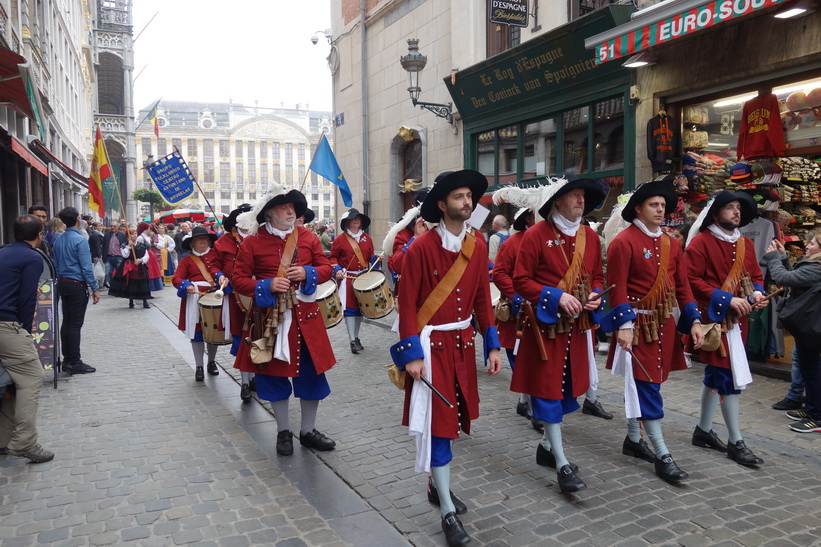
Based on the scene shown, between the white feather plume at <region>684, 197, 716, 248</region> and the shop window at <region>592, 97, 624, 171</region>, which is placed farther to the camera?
the shop window at <region>592, 97, 624, 171</region>

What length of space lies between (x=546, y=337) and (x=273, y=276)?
7.22 ft

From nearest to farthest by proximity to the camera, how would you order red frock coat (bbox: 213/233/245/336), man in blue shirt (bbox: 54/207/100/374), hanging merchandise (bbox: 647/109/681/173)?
red frock coat (bbox: 213/233/245/336)
man in blue shirt (bbox: 54/207/100/374)
hanging merchandise (bbox: 647/109/681/173)

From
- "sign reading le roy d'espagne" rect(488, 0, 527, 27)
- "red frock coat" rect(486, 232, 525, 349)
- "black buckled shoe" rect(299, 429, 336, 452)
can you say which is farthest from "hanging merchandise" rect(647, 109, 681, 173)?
"black buckled shoe" rect(299, 429, 336, 452)

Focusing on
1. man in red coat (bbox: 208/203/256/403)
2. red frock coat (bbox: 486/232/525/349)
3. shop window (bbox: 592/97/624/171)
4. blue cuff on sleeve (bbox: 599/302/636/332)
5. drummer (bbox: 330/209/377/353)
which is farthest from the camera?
shop window (bbox: 592/97/624/171)

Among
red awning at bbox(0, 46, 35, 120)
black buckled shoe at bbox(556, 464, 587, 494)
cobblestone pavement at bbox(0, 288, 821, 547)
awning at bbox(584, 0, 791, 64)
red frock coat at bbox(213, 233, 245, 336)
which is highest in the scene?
awning at bbox(584, 0, 791, 64)

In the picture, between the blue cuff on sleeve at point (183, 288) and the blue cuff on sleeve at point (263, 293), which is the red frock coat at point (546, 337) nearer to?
the blue cuff on sleeve at point (263, 293)

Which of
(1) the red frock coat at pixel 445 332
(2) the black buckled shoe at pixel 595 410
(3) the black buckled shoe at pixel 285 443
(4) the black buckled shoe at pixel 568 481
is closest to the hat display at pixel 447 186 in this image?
(1) the red frock coat at pixel 445 332

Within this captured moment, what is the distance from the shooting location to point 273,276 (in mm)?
4828

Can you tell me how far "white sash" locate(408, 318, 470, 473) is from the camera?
3.47m

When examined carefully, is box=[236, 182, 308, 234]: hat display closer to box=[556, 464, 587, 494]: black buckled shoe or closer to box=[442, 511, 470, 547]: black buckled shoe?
box=[442, 511, 470, 547]: black buckled shoe

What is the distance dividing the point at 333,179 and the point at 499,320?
7.10m

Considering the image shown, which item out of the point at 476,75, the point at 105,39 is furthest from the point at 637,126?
the point at 105,39

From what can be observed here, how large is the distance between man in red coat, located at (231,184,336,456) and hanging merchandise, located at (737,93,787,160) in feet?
20.9

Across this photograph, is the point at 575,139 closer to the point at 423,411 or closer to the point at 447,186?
the point at 447,186
